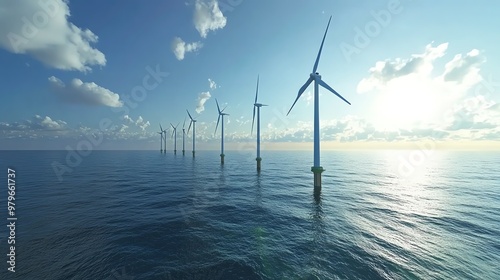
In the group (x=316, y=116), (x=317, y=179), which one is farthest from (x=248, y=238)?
(x=316, y=116)

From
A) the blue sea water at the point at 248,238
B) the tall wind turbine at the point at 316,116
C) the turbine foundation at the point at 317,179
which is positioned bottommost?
the blue sea water at the point at 248,238

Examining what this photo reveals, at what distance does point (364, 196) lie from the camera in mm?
44312

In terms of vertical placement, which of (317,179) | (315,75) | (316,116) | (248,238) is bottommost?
(248,238)

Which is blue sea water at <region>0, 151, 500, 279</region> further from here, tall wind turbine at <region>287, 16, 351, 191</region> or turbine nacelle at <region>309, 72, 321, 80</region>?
turbine nacelle at <region>309, 72, 321, 80</region>

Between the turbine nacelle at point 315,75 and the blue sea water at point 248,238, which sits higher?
the turbine nacelle at point 315,75

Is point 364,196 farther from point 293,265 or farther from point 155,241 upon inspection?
point 155,241

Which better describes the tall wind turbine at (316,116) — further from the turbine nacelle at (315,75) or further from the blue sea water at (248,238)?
the blue sea water at (248,238)

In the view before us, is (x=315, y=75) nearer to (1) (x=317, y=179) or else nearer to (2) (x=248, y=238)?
(1) (x=317, y=179)

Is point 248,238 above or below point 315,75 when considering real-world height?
below

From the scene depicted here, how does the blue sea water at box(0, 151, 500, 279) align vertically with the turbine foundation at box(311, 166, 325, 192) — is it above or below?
below

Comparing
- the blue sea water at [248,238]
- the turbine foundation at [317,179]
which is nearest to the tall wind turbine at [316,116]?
the turbine foundation at [317,179]

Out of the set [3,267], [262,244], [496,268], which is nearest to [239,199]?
[262,244]

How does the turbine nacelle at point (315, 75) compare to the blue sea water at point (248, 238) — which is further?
the turbine nacelle at point (315, 75)

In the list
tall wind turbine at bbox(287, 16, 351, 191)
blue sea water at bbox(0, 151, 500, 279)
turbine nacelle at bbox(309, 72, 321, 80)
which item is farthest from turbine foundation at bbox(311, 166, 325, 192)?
turbine nacelle at bbox(309, 72, 321, 80)
